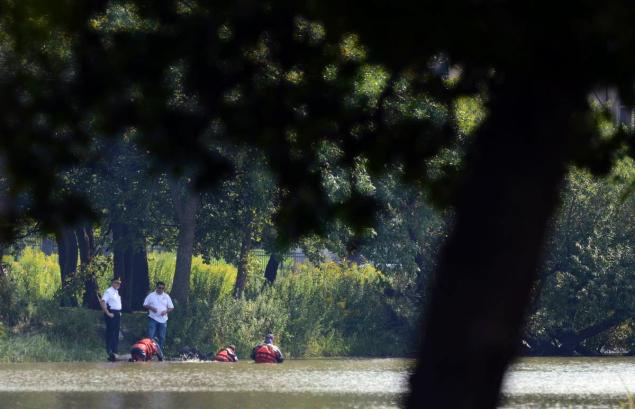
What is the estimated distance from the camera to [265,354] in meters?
30.4

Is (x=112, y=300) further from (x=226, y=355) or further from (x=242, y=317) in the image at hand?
(x=242, y=317)

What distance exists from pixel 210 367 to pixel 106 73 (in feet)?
72.4

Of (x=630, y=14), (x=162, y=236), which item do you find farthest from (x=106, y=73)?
(x=162, y=236)

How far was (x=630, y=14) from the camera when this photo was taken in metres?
5.03

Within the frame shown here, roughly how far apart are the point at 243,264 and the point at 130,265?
3714mm

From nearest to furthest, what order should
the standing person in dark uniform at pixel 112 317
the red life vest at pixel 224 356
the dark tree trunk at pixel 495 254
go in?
1. the dark tree trunk at pixel 495 254
2. the red life vest at pixel 224 356
3. the standing person in dark uniform at pixel 112 317

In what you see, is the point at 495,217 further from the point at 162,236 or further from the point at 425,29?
the point at 162,236

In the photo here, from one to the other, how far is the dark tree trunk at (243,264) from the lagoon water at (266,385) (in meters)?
4.50

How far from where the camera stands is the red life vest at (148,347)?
29797 mm

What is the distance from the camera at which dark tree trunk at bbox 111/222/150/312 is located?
115 ft

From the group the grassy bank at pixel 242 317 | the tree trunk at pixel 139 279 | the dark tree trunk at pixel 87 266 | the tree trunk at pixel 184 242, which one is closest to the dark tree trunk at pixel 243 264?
the grassy bank at pixel 242 317

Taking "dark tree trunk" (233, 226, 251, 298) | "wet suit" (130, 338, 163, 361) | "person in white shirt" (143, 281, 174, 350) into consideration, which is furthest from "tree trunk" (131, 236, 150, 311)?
"wet suit" (130, 338, 163, 361)

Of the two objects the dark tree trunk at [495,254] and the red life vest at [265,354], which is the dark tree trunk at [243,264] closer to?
the red life vest at [265,354]

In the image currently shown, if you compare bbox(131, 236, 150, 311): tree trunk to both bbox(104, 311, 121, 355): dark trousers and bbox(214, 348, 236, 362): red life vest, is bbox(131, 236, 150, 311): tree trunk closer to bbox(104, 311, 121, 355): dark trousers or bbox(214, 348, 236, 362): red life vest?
bbox(104, 311, 121, 355): dark trousers
